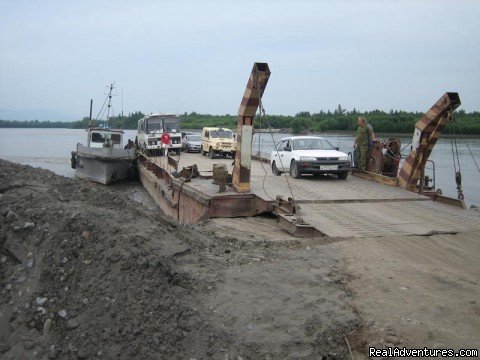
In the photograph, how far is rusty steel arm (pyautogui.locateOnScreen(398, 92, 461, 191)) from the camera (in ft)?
34.6

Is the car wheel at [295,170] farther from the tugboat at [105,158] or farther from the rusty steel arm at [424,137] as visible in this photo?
the tugboat at [105,158]

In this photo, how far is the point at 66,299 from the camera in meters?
4.35

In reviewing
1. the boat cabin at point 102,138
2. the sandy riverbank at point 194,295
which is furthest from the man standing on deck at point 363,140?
the boat cabin at point 102,138

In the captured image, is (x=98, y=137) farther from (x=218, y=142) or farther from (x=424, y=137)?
(x=424, y=137)

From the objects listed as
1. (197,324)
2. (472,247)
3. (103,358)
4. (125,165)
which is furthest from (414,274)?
(125,165)

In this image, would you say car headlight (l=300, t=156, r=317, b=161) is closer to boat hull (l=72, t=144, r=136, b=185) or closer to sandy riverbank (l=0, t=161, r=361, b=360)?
sandy riverbank (l=0, t=161, r=361, b=360)

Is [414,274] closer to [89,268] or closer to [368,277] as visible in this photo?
[368,277]

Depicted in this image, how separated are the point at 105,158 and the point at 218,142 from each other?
660cm

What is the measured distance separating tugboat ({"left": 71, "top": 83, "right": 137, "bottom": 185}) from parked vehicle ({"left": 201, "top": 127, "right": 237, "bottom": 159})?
4519 mm

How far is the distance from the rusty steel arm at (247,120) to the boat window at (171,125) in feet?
59.4

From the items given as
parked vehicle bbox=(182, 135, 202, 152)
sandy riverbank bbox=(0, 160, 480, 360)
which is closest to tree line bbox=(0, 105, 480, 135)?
parked vehicle bbox=(182, 135, 202, 152)

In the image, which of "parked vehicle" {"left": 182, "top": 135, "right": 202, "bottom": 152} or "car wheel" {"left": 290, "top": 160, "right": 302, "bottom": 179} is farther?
"parked vehicle" {"left": 182, "top": 135, "right": 202, "bottom": 152}

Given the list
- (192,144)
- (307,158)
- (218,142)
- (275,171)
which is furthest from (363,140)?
(192,144)

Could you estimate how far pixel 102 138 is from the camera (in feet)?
91.5
